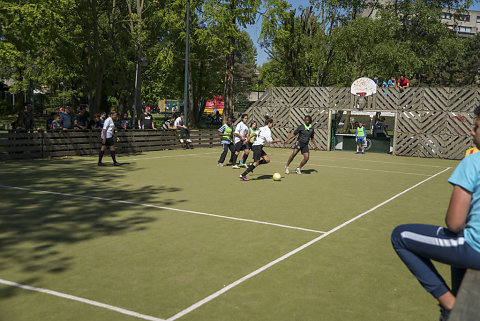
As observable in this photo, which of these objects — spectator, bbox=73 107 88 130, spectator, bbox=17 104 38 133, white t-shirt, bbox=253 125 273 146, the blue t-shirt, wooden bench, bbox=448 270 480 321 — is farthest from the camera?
spectator, bbox=73 107 88 130

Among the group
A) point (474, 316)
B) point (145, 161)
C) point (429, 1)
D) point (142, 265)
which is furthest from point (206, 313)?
point (429, 1)

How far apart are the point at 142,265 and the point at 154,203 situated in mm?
4173

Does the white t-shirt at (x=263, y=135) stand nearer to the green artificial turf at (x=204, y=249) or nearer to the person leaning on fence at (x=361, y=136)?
the green artificial turf at (x=204, y=249)

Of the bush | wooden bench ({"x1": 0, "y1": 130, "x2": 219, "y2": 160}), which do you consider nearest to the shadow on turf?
wooden bench ({"x1": 0, "y1": 130, "x2": 219, "y2": 160})

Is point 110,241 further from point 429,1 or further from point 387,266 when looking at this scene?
point 429,1

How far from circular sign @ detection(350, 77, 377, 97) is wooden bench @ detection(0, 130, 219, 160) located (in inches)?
452

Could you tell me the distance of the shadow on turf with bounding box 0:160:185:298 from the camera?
19.9 ft

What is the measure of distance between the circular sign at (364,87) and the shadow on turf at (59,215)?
1845 cm

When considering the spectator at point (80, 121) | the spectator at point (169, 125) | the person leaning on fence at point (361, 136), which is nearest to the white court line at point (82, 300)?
the spectator at point (80, 121)

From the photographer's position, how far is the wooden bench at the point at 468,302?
2.42 meters

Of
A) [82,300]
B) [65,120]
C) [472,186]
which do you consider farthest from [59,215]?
[65,120]

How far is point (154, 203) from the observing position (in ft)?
32.8

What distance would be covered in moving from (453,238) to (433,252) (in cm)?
17

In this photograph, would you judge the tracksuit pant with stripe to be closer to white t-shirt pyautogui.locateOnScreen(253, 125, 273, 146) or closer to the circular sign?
white t-shirt pyautogui.locateOnScreen(253, 125, 273, 146)
